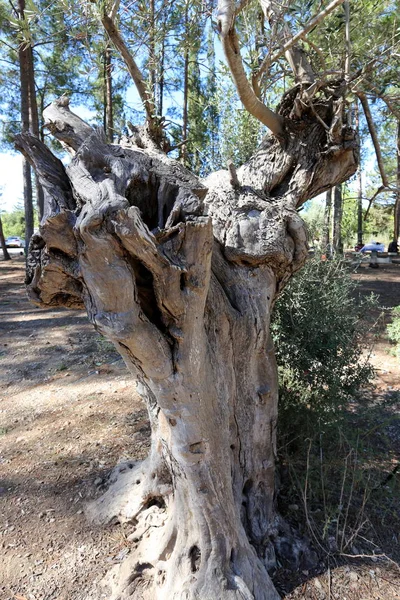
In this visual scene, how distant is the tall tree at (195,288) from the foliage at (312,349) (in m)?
0.64

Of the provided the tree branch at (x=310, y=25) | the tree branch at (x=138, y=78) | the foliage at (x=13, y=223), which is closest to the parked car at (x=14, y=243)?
the foliage at (x=13, y=223)

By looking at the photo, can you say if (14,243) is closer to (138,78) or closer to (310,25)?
(138,78)

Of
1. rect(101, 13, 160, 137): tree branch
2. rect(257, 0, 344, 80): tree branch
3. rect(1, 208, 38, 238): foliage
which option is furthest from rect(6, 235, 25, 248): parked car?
rect(257, 0, 344, 80): tree branch

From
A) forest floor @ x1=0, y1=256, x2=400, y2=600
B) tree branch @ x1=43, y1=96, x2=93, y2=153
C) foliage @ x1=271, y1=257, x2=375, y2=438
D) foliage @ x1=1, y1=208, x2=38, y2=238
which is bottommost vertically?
forest floor @ x1=0, y1=256, x2=400, y2=600

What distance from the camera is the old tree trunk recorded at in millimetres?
1670

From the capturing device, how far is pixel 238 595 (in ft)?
6.68

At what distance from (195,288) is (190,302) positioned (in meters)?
0.07

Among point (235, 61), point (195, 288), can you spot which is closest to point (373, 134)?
point (235, 61)

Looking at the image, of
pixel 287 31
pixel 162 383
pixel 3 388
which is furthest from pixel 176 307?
pixel 3 388

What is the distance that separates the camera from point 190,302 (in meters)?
1.77

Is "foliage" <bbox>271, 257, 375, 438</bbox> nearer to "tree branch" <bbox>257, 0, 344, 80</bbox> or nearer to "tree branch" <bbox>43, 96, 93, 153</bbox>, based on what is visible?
"tree branch" <bbox>257, 0, 344, 80</bbox>

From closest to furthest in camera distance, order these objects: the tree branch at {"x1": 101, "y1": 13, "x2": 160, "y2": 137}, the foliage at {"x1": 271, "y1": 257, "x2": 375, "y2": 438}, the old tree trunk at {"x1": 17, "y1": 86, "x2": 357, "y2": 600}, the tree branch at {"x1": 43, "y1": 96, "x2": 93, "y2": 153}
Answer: the old tree trunk at {"x1": 17, "y1": 86, "x2": 357, "y2": 600} → the tree branch at {"x1": 43, "y1": 96, "x2": 93, "y2": 153} → the tree branch at {"x1": 101, "y1": 13, "x2": 160, "y2": 137} → the foliage at {"x1": 271, "y1": 257, "x2": 375, "y2": 438}

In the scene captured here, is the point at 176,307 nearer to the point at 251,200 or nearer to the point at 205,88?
the point at 251,200

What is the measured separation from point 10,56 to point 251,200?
12.9m
